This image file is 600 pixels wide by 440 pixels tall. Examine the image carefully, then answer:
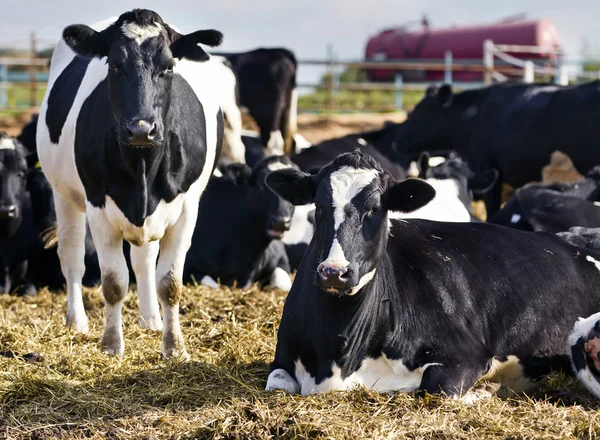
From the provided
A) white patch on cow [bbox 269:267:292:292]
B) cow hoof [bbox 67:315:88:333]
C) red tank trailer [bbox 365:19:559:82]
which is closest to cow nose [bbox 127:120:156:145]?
cow hoof [bbox 67:315:88:333]

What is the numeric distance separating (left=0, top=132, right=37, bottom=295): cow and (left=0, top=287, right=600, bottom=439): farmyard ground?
2345 millimetres

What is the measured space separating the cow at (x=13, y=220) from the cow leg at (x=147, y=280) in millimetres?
2297

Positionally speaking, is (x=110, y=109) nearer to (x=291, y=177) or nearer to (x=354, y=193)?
(x=291, y=177)

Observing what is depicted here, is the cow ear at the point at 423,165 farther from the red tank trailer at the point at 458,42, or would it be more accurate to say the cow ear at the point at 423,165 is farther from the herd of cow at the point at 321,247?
the red tank trailer at the point at 458,42

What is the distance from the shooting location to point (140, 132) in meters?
5.50

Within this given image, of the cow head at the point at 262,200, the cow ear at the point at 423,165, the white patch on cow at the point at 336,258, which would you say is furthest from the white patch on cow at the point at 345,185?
the cow ear at the point at 423,165

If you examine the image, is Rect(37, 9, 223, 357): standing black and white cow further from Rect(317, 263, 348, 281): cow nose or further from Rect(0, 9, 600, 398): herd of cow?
Rect(317, 263, 348, 281): cow nose

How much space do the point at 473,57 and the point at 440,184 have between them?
86.5 ft

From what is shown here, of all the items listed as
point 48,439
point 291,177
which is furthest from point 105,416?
point 291,177

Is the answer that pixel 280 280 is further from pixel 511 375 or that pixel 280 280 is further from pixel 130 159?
pixel 511 375

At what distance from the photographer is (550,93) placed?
12711 millimetres

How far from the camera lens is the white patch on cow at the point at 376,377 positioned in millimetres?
5125

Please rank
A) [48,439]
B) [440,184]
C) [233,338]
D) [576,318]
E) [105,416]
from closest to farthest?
1. [48,439]
2. [105,416]
3. [576,318]
4. [233,338]
5. [440,184]

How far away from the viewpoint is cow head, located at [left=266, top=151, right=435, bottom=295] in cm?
482
